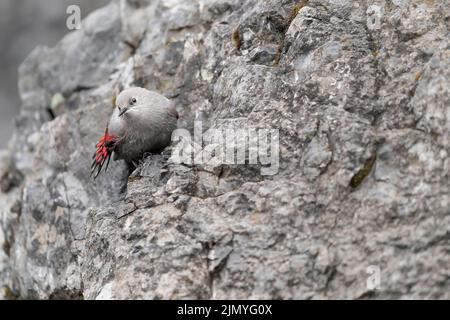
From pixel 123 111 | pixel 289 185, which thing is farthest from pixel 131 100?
pixel 289 185

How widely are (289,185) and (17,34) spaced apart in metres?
15.9

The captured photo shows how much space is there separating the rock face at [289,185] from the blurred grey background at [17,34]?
10798mm

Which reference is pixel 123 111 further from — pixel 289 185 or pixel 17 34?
pixel 17 34

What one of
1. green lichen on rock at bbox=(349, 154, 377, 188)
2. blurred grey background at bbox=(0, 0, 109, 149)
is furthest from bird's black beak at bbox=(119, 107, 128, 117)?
blurred grey background at bbox=(0, 0, 109, 149)

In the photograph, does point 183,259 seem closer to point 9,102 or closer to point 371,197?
point 371,197

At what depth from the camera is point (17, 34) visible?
20359 mm

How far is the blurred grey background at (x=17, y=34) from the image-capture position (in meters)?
19.8

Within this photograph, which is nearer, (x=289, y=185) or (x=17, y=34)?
(x=289, y=185)

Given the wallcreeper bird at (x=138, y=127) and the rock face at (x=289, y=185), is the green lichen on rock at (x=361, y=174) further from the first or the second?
the wallcreeper bird at (x=138, y=127)

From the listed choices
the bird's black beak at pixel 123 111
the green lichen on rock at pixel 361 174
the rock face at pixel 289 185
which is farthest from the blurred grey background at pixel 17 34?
the green lichen on rock at pixel 361 174

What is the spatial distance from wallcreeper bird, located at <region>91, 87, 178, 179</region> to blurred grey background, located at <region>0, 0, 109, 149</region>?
461 inches

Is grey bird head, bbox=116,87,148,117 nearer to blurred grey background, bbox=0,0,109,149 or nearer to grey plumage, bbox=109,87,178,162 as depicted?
grey plumage, bbox=109,87,178,162

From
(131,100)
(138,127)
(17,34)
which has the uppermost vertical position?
(17,34)

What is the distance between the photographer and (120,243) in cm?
711
